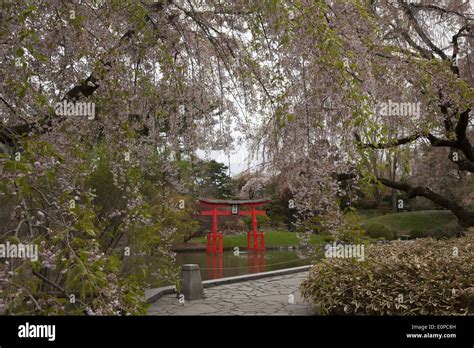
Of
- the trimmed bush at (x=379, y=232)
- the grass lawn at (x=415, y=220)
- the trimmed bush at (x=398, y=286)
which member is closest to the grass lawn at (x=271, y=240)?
the grass lawn at (x=415, y=220)

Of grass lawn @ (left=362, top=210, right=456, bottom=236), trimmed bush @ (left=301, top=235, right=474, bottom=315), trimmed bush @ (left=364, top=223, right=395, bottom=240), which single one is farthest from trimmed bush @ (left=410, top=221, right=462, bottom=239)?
trimmed bush @ (left=301, top=235, right=474, bottom=315)

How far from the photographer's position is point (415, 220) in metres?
19.6

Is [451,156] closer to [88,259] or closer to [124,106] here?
[124,106]

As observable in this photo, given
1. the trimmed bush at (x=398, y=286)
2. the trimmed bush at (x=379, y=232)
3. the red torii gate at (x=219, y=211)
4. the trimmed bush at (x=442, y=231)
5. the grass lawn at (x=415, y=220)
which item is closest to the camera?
the trimmed bush at (x=398, y=286)

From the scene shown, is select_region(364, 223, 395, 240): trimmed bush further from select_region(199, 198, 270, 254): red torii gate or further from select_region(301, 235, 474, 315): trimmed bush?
select_region(301, 235, 474, 315): trimmed bush

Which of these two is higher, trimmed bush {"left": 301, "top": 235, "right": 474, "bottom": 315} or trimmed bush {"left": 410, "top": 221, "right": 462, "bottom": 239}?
trimmed bush {"left": 301, "top": 235, "right": 474, "bottom": 315}

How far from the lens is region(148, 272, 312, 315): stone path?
568cm

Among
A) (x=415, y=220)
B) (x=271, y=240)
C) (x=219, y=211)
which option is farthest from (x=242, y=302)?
(x=271, y=240)

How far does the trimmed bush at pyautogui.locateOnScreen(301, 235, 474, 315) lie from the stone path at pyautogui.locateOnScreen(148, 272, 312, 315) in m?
0.62

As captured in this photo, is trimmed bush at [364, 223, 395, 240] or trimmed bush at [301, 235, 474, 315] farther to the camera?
trimmed bush at [364, 223, 395, 240]

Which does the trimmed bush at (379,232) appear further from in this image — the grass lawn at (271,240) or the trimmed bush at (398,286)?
the trimmed bush at (398,286)

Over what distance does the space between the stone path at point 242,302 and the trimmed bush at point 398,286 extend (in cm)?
62

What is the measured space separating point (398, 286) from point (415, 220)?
53.4ft

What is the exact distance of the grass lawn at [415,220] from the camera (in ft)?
62.0
